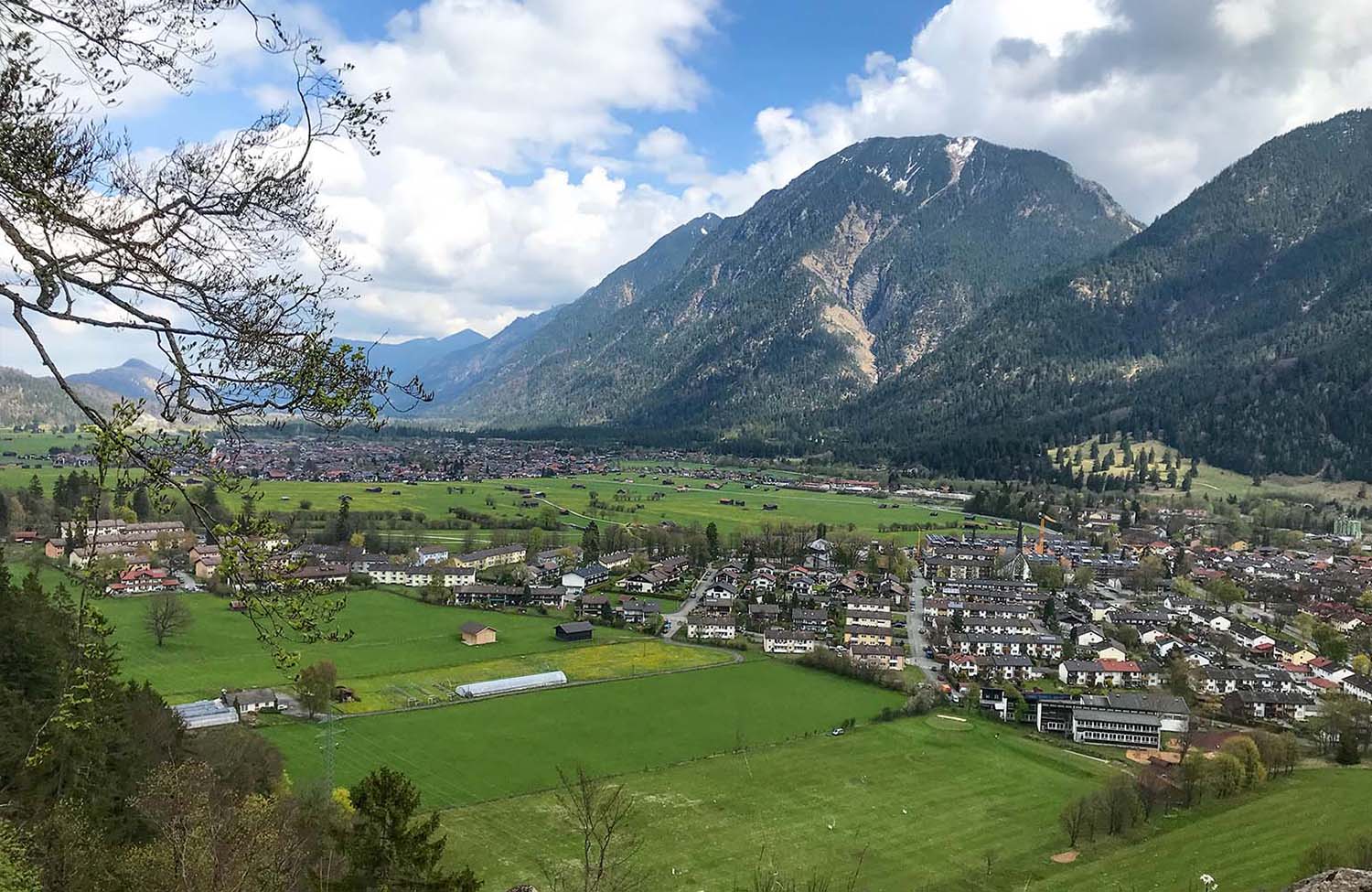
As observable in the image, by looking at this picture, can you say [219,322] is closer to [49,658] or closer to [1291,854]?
[49,658]

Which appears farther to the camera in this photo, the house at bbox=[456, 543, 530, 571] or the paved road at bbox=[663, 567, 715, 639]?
the house at bbox=[456, 543, 530, 571]

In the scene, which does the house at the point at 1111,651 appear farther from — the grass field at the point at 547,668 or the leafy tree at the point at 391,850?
the leafy tree at the point at 391,850

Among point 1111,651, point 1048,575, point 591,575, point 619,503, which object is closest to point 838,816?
point 1111,651

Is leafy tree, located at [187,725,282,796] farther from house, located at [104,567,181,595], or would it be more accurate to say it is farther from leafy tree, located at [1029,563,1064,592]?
leafy tree, located at [1029,563,1064,592]

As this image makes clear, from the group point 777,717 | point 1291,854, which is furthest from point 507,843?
point 1291,854

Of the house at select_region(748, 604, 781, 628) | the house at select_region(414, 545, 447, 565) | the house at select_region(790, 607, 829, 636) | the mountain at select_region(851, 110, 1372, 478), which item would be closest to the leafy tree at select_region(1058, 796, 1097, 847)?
the house at select_region(790, 607, 829, 636)
